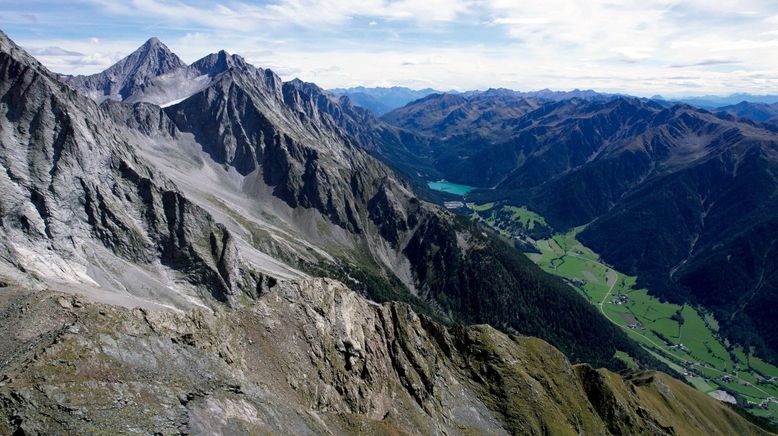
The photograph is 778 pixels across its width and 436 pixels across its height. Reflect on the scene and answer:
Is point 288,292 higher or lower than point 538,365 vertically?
higher

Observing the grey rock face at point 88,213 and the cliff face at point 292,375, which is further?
the grey rock face at point 88,213

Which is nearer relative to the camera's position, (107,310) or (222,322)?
(107,310)

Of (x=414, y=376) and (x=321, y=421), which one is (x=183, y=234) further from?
(x=321, y=421)

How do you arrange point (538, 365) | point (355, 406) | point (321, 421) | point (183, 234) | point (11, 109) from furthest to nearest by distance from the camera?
point (183, 234)
point (11, 109)
point (538, 365)
point (355, 406)
point (321, 421)

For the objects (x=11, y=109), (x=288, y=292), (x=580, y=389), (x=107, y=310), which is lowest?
(x=580, y=389)

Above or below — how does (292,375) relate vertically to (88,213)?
below

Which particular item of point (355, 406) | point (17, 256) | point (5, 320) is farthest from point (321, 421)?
point (17, 256)

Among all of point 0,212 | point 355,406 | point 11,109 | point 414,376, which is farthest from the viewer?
point 11,109

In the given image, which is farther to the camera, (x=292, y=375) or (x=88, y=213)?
(x=88, y=213)
